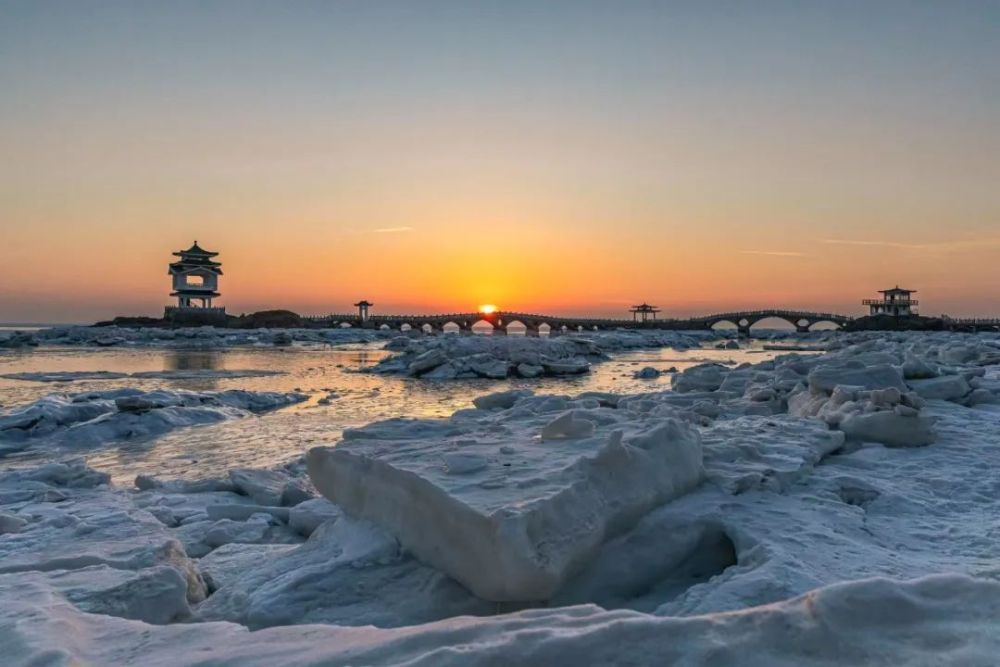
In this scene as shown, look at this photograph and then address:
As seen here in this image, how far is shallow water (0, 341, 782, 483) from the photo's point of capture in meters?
8.42

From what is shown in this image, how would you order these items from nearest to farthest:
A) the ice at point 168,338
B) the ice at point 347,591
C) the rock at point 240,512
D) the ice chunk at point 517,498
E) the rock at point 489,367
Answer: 1. the ice chunk at point 517,498
2. the ice at point 347,591
3. the rock at point 240,512
4. the rock at point 489,367
5. the ice at point 168,338

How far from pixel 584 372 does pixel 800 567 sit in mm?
22255

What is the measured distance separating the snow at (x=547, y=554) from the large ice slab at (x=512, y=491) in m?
0.02

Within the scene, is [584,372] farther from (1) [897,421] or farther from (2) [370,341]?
(2) [370,341]

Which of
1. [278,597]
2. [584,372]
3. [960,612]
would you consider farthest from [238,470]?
[584,372]

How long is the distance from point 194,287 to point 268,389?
61.3m

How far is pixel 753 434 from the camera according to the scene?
5.83m

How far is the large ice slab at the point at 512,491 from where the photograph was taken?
9.56ft

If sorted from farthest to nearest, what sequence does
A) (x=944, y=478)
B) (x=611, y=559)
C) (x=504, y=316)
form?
(x=504, y=316)
(x=944, y=478)
(x=611, y=559)

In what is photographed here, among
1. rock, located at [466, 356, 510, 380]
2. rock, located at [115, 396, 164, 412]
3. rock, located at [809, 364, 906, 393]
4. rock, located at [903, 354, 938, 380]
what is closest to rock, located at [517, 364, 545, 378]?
rock, located at [466, 356, 510, 380]

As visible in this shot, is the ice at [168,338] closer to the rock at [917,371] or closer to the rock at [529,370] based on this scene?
the rock at [529,370]

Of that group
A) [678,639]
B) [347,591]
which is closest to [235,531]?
[347,591]

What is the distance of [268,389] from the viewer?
17484mm

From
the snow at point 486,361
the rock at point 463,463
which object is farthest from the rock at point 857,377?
the snow at point 486,361
